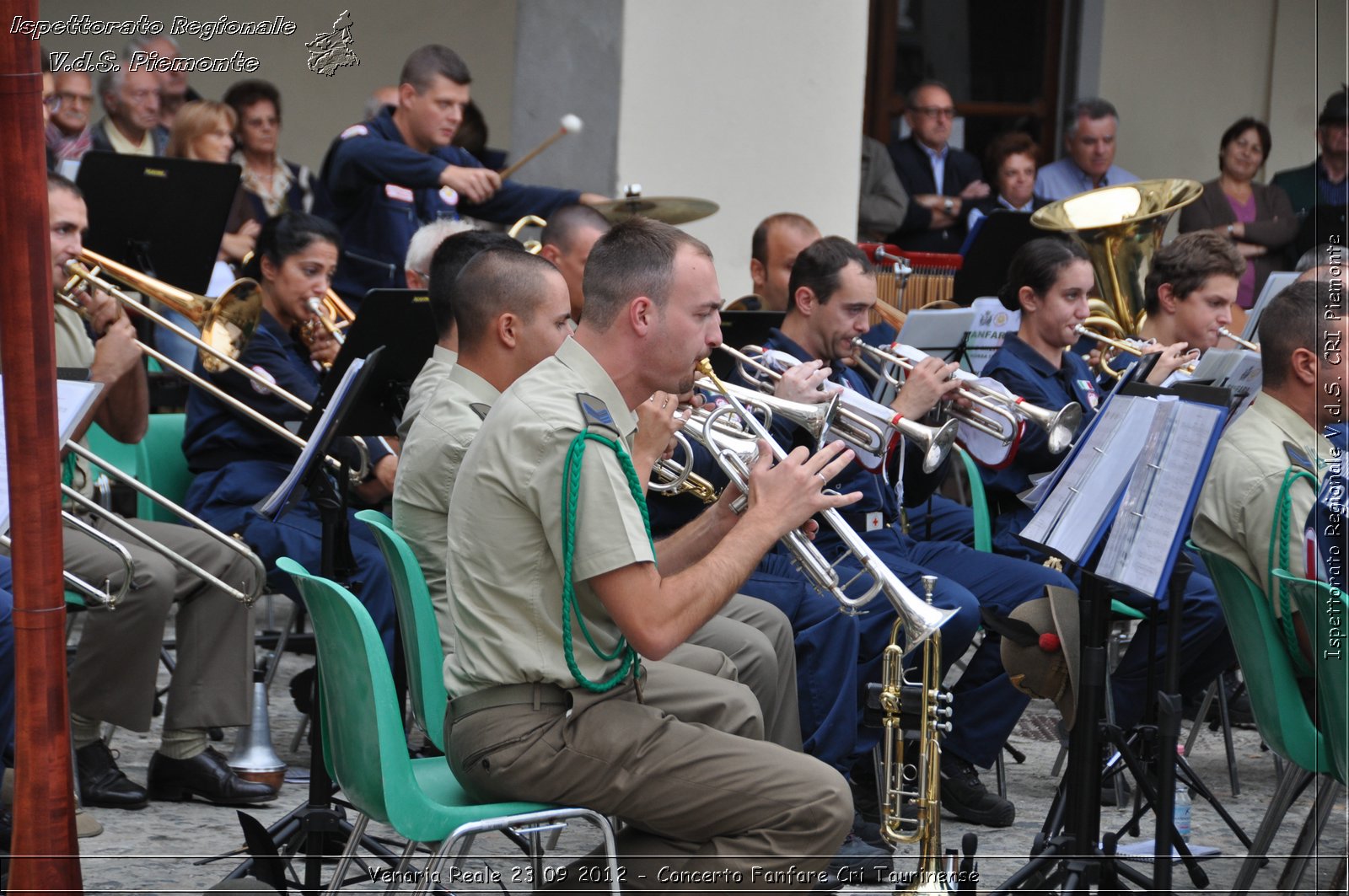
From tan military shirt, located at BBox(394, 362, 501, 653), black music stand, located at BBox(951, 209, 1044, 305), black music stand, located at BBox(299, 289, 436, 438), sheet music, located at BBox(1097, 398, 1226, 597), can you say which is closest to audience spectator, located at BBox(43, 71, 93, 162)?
black music stand, located at BBox(299, 289, 436, 438)

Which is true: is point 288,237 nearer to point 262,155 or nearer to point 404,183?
point 404,183

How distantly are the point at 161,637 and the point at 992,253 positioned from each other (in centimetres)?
379

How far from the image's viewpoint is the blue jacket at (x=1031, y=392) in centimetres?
509

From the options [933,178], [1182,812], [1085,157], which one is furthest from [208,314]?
[1085,157]

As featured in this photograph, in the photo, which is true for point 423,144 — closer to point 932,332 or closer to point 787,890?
point 932,332

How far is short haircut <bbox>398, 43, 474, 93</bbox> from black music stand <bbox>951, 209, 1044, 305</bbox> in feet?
7.29

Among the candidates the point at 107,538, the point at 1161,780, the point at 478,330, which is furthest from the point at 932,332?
the point at 107,538

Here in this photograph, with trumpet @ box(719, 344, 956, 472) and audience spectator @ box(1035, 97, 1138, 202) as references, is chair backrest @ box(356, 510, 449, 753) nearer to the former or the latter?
trumpet @ box(719, 344, 956, 472)

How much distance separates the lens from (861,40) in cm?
723

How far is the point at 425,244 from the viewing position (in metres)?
5.66

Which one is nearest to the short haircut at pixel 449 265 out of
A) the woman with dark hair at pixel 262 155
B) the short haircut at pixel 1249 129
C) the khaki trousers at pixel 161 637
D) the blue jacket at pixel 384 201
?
the khaki trousers at pixel 161 637

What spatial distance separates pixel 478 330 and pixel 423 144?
2611mm

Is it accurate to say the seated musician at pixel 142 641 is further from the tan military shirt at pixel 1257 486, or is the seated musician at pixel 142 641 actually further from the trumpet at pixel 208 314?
the tan military shirt at pixel 1257 486

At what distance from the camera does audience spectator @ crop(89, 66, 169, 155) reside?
633 cm
